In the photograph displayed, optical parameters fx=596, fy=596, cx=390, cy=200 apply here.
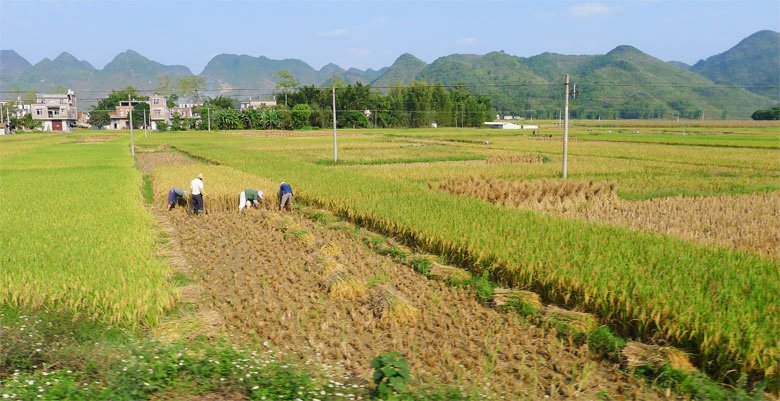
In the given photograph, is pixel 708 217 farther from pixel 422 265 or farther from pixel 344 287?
pixel 344 287

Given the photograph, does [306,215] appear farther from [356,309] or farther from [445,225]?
[356,309]

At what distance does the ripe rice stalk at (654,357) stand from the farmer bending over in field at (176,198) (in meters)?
12.3

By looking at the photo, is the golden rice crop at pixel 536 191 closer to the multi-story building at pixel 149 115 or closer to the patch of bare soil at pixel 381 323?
the patch of bare soil at pixel 381 323

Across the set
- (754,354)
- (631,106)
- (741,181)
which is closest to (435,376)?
(754,354)

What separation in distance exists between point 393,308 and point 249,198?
9192 millimetres

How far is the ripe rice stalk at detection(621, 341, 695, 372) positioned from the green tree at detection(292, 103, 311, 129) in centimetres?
7414

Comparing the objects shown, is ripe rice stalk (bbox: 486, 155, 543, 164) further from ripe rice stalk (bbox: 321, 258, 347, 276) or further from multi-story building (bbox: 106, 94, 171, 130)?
multi-story building (bbox: 106, 94, 171, 130)

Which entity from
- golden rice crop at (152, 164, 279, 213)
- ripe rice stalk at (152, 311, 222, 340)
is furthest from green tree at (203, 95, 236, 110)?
ripe rice stalk at (152, 311, 222, 340)

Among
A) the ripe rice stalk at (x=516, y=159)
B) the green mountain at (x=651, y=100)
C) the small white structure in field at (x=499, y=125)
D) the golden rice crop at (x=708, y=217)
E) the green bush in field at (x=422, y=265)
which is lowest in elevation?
the green bush in field at (x=422, y=265)

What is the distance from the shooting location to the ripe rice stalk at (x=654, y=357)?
5.47 meters

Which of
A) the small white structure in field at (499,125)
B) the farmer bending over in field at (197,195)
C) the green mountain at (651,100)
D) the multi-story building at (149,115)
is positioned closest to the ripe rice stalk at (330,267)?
the farmer bending over in field at (197,195)

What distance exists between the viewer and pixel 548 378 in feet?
18.5

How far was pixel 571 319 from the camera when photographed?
6.70m

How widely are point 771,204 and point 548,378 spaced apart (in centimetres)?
1277
